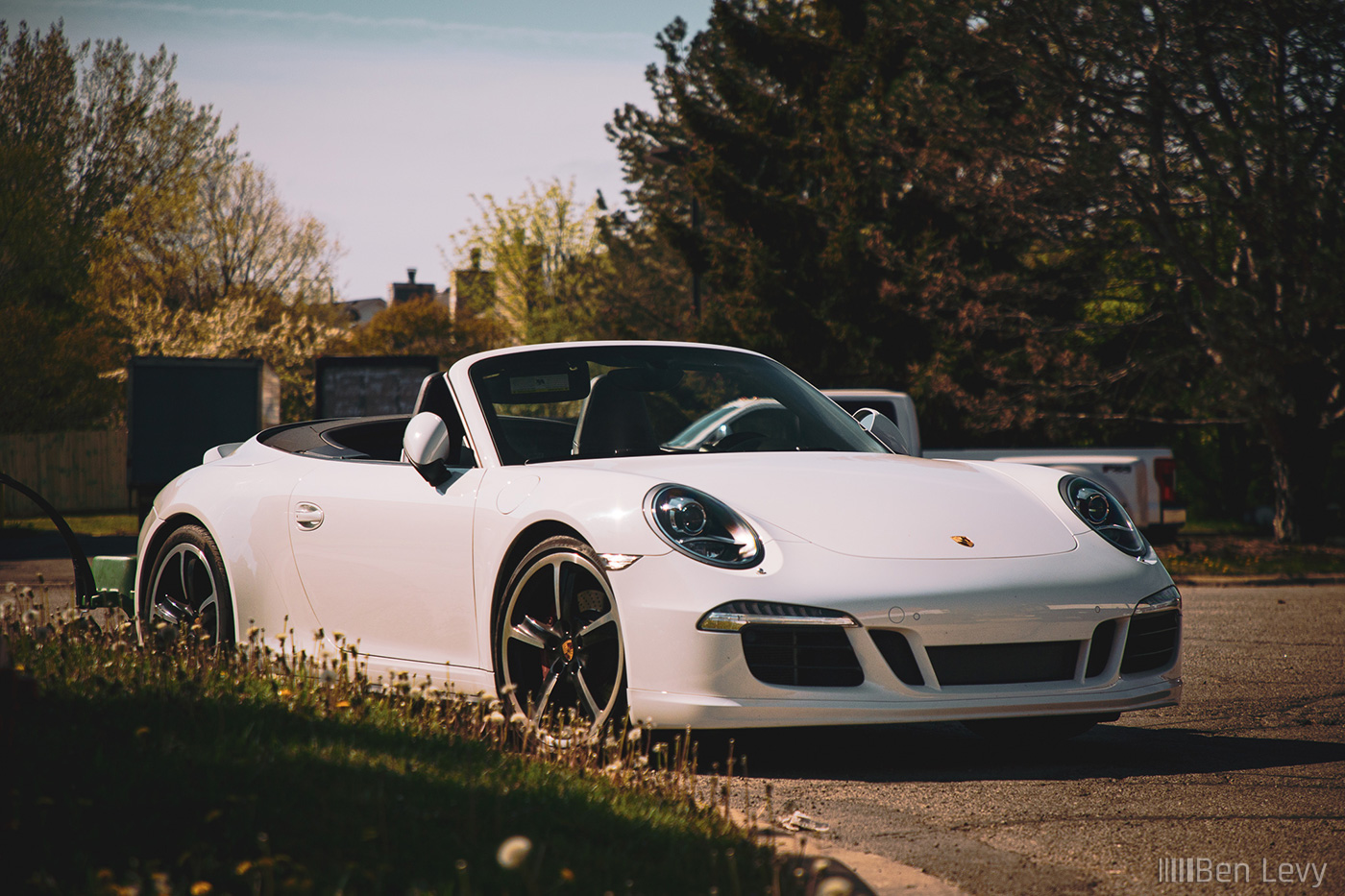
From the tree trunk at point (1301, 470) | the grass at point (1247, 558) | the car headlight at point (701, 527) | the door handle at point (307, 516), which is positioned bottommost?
the grass at point (1247, 558)

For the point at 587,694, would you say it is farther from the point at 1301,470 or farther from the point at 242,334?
the point at 242,334

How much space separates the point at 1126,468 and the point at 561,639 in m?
11.1

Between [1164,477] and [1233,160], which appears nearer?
[1164,477]

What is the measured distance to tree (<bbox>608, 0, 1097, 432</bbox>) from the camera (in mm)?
19438

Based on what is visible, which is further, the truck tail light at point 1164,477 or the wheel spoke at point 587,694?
the truck tail light at point 1164,477

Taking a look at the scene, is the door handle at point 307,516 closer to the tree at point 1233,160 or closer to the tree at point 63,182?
the tree at point 1233,160

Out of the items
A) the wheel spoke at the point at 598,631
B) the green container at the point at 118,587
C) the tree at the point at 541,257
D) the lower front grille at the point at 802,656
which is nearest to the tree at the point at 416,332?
the tree at the point at 541,257

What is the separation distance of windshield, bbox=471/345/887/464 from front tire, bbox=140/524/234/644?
1.53 meters

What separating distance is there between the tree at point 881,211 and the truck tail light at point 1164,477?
17.6 ft

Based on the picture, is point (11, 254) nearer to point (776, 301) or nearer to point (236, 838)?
point (776, 301)

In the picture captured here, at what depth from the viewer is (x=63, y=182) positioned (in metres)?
31.3

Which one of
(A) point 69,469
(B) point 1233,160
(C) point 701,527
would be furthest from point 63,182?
(C) point 701,527

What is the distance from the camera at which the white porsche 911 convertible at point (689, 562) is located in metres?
4.30

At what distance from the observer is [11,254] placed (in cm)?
2602
